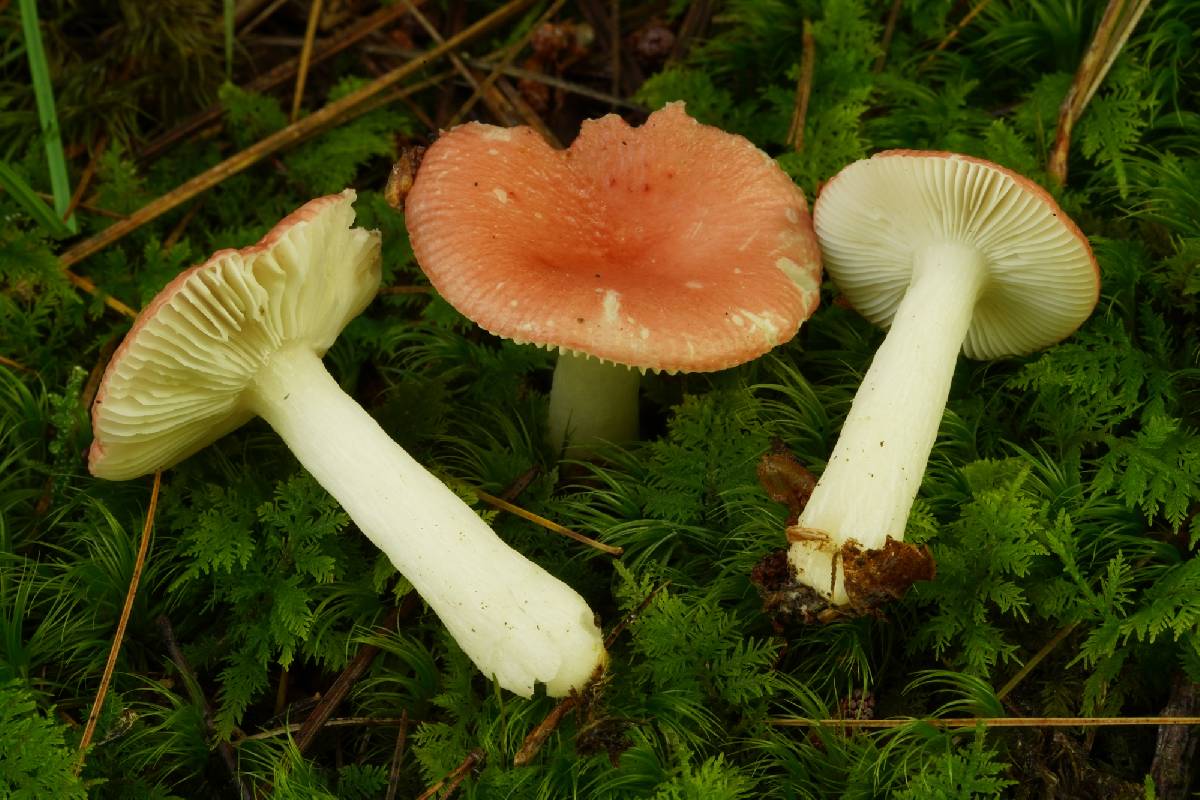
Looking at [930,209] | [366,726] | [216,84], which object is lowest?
[366,726]

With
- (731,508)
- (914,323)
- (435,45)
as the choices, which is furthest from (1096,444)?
(435,45)

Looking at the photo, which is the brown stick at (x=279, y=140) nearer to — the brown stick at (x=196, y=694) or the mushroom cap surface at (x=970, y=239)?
the brown stick at (x=196, y=694)

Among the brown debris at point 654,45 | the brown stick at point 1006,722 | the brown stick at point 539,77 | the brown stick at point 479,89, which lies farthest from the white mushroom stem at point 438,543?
the brown debris at point 654,45

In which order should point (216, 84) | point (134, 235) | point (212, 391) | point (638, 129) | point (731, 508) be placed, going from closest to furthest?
point (212, 391) → point (731, 508) → point (638, 129) → point (134, 235) → point (216, 84)

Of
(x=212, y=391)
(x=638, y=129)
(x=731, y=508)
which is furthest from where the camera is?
(x=638, y=129)

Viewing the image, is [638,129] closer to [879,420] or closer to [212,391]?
[879,420]

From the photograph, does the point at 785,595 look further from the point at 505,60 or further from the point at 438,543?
the point at 505,60

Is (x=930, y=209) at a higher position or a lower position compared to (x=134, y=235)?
higher

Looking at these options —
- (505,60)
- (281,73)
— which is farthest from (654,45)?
(281,73)
